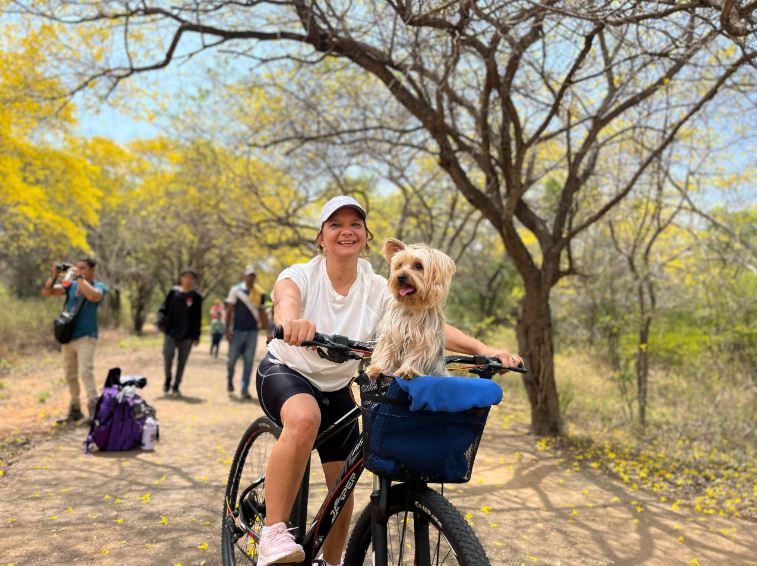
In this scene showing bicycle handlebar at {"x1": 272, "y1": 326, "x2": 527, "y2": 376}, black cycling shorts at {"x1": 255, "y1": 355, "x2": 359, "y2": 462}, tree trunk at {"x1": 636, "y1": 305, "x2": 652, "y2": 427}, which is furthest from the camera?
tree trunk at {"x1": 636, "y1": 305, "x2": 652, "y2": 427}

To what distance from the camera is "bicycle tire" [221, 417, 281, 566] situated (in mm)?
3056

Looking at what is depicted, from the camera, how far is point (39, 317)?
19016mm

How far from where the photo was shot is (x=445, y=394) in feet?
6.16

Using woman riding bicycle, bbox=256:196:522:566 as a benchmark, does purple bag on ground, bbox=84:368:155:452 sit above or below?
below

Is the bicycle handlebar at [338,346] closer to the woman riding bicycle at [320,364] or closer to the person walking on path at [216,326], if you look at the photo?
the woman riding bicycle at [320,364]

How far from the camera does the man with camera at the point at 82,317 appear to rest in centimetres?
678

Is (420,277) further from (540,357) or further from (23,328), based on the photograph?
(23,328)

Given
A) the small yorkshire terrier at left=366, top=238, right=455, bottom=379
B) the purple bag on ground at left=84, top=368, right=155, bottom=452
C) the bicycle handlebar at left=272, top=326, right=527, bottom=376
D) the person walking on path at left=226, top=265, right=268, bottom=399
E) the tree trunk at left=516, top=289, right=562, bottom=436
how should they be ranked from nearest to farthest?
the small yorkshire terrier at left=366, top=238, right=455, bottom=379 < the bicycle handlebar at left=272, top=326, right=527, bottom=376 < the purple bag on ground at left=84, top=368, right=155, bottom=452 < the tree trunk at left=516, top=289, right=562, bottom=436 < the person walking on path at left=226, top=265, right=268, bottom=399

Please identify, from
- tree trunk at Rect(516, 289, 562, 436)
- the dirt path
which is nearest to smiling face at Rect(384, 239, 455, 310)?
the dirt path

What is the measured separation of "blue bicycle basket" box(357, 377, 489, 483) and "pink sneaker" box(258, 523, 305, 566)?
2.08 feet

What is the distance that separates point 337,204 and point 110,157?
23418 millimetres

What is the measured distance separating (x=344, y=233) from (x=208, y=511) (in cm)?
286

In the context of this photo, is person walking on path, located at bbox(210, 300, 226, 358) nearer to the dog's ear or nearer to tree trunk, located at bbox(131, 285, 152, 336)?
tree trunk, located at bbox(131, 285, 152, 336)

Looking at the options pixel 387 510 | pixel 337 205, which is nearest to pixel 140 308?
pixel 337 205
